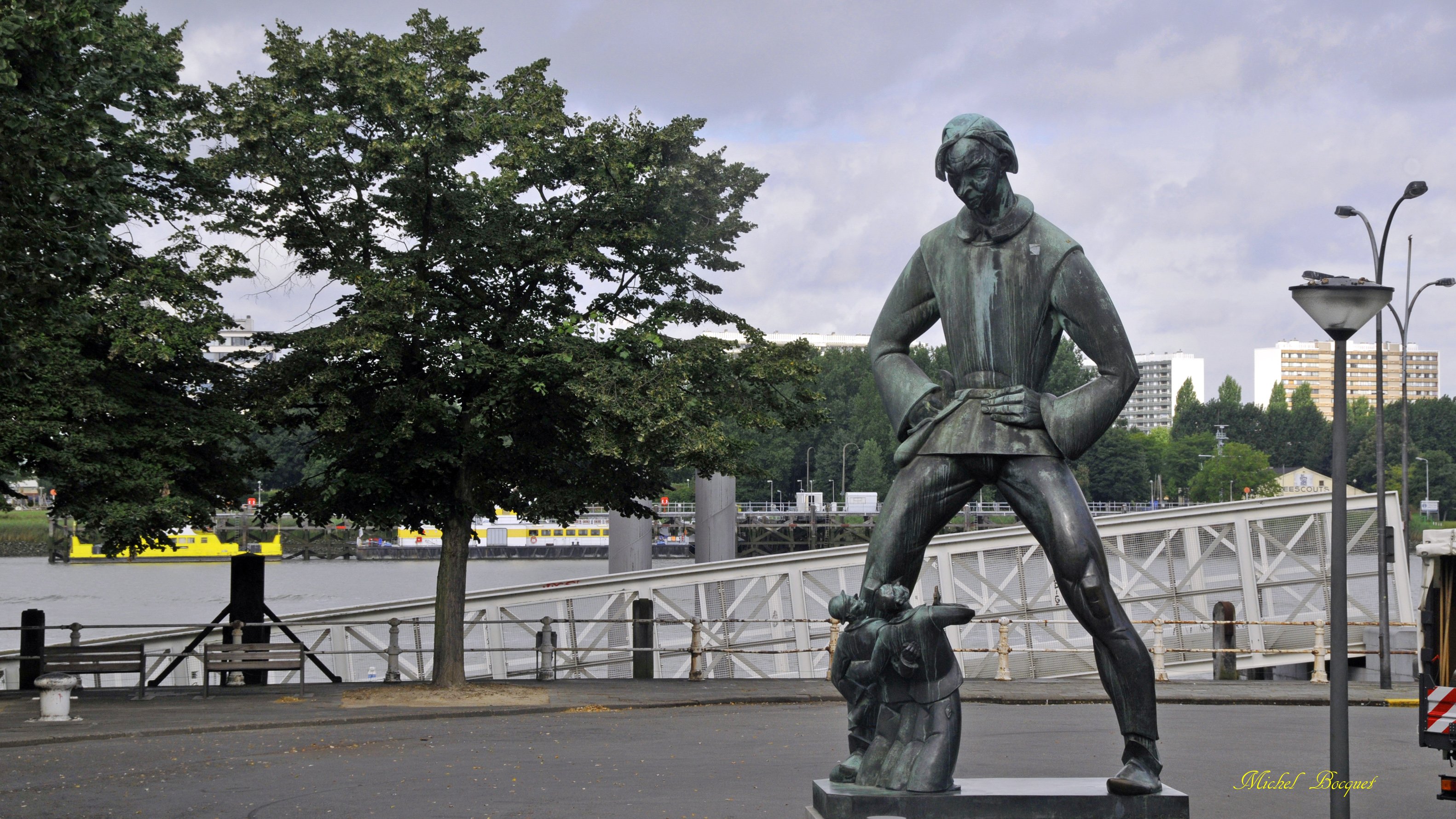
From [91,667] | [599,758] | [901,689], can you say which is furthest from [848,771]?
[91,667]

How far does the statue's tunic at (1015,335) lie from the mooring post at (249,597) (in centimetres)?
1622

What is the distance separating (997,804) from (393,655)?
52.6 feet

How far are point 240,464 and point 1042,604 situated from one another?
1579cm

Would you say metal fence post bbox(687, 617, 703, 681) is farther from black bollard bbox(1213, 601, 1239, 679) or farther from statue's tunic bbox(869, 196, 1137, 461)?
statue's tunic bbox(869, 196, 1137, 461)

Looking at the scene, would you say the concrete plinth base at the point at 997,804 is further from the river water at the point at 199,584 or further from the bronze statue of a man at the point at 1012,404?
the river water at the point at 199,584

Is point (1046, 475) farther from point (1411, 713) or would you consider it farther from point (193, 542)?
point (193, 542)

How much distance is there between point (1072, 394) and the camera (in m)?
6.29

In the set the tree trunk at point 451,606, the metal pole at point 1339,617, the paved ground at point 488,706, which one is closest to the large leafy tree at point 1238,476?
the paved ground at point 488,706

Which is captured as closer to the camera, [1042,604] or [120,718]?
[120,718]

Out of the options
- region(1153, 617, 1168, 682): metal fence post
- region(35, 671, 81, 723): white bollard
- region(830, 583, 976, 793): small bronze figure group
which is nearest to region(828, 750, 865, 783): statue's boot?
region(830, 583, 976, 793): small bronze figure group

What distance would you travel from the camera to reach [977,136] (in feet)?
21.2

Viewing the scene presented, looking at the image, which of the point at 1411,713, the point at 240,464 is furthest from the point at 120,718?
the point at 1411,713

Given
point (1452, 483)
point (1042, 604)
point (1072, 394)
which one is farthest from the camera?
point (1452, 483)

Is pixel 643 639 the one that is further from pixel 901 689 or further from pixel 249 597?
pixel 901 689
